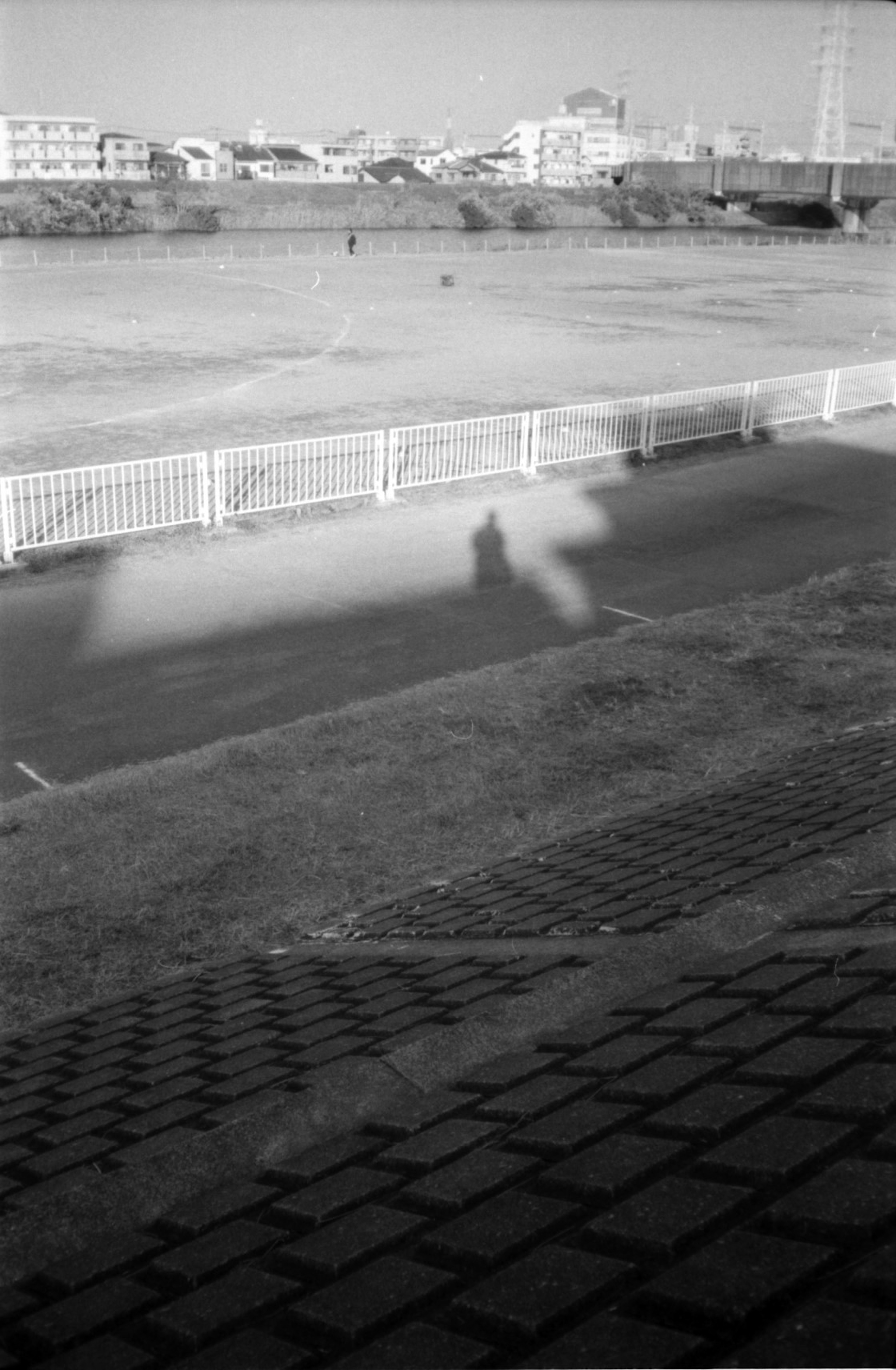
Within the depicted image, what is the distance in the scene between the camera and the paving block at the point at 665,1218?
7.18 ft

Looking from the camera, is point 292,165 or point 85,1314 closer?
point 85,1314

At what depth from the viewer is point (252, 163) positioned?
94125mm

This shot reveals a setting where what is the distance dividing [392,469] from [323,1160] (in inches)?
573

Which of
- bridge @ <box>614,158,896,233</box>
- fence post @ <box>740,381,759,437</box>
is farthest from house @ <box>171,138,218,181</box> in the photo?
fence post @ <box>740,381,759,437</box>

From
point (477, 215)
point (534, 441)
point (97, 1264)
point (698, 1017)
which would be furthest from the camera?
point (477, 215)

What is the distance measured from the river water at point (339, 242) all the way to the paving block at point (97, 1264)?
59504 millimetres

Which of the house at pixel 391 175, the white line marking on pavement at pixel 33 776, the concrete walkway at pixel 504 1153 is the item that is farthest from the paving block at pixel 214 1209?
the house at pixel 391 175

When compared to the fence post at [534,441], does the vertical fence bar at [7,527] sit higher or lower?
lower

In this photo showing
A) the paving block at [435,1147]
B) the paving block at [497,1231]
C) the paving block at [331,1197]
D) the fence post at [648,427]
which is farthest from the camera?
the fence post at [648,427]

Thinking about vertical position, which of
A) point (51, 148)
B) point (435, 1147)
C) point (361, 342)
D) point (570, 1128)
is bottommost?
point (435, 1147)

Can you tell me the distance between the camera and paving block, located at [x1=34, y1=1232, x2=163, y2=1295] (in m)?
2.65

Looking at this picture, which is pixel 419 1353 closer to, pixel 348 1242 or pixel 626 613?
pixel 348 1242

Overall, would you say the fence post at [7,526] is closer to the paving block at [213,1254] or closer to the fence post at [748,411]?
the paving block at [213,1254]

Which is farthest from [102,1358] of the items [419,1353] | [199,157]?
[199,157]
